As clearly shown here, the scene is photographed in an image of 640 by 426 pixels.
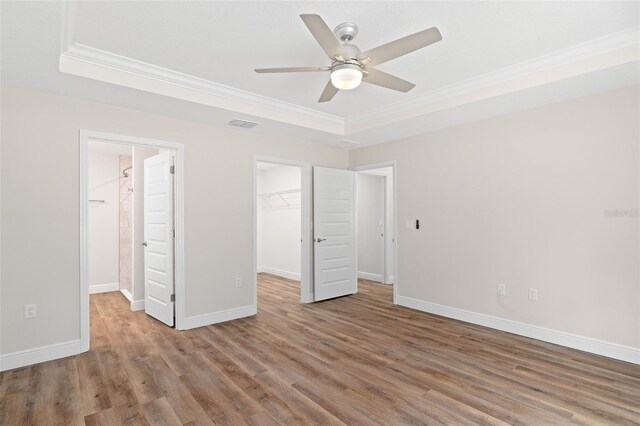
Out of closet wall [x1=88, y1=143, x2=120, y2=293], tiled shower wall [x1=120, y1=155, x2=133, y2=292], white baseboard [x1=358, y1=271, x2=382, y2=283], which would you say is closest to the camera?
tiled shower wall [x1=120, y1=155, x2=133, y2=292]

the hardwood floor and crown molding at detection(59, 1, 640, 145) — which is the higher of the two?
crown molding at detection(59, 1, 640, 145)

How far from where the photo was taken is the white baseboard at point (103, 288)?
6.02m

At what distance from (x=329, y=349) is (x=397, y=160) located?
296 cm

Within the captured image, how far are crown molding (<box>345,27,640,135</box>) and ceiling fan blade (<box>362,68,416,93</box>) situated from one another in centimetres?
114

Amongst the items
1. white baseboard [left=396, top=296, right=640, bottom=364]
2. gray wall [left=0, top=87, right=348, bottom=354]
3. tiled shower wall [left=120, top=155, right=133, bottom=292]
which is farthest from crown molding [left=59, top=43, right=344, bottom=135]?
tiled shower wall [left=120, top=155, right=133, bottom=292]

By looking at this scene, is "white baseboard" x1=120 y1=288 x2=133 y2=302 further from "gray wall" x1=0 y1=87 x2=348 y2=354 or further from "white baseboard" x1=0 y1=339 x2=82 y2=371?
"white baseboard" x1=0 y1=339 x2=82 y2=371

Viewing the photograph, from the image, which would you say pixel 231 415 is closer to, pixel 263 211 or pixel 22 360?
pixel 22 360

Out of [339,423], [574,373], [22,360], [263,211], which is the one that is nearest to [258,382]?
[339,423]

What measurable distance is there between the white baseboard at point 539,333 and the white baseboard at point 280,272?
9.53 ft

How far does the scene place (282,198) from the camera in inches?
298

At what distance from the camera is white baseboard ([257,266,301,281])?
7.16m

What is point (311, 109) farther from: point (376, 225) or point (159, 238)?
point (376, 225)

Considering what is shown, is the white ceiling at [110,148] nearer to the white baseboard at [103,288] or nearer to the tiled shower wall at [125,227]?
the tiled shower wall at [125,227]

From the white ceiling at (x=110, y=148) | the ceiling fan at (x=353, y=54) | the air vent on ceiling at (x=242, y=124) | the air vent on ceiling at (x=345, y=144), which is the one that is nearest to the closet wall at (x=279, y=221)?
the air vent on ceiling at (x=345, y=144)
